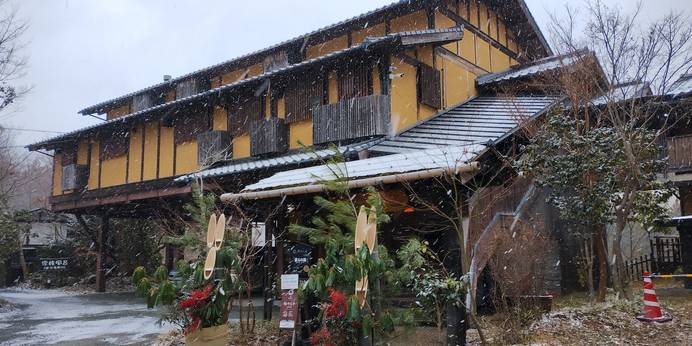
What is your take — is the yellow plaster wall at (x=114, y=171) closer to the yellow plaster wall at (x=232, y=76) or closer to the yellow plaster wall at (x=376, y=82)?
the yellow plaster wall at (x=232, y=76)

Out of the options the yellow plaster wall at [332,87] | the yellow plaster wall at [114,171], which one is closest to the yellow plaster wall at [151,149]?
the yellow plaster wall at [114,171]

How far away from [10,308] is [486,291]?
12.2 metres

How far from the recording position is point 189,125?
52.5ft

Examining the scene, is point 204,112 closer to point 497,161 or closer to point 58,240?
point 497,161

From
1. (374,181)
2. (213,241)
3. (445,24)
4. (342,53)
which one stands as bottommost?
(213,241)

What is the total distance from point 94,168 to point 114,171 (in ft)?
4.12

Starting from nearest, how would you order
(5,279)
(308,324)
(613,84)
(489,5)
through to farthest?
(308,324) < (613,84) < (489,5) < (5,279)

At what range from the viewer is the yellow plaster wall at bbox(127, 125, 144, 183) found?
17406mm

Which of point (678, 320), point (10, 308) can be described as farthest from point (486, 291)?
point (10, 308)

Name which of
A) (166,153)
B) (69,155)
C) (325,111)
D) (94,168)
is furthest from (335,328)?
(69,155)

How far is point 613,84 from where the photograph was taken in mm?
10508

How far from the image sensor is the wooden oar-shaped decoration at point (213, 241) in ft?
22.4

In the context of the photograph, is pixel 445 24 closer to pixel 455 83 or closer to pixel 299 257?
pixel 455 83

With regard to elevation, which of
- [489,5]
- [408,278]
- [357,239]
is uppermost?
[489,5]
